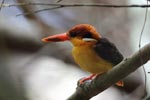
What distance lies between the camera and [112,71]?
76 cm

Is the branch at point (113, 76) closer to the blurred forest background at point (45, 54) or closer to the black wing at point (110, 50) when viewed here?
the black wing at point (110, 50)

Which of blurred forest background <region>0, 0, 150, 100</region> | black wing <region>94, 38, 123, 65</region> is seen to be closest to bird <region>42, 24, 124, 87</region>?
black wing <region>94, 38, 123, 65</region>

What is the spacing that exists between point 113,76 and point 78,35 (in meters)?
0.09

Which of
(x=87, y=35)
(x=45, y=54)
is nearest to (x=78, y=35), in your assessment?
(x=87, y=35)

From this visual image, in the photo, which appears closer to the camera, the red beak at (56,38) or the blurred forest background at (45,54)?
the red beak at (56,38)

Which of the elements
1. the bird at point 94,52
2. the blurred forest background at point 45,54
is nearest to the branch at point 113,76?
the bird at point 94,52

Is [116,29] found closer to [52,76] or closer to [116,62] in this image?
[52,76]

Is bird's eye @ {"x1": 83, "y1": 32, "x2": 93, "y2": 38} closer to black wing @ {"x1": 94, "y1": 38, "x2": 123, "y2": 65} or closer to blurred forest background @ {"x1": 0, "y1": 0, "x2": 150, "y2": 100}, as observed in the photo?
black wing @ {"x1": 94, "y1": 38, "x2": 123, "y2": 65}

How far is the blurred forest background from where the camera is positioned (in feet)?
4.37

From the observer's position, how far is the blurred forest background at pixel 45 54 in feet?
4.37

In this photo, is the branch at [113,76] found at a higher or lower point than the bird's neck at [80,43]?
lower

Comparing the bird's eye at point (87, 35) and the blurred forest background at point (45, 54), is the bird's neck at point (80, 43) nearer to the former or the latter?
the bird's eye at point (87, 35)

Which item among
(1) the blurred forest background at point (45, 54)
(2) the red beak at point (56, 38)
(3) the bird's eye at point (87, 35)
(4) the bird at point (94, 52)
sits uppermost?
(2) the red beak at point (56, 38)

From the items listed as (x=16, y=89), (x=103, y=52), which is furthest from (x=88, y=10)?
(x=103, y=52)
